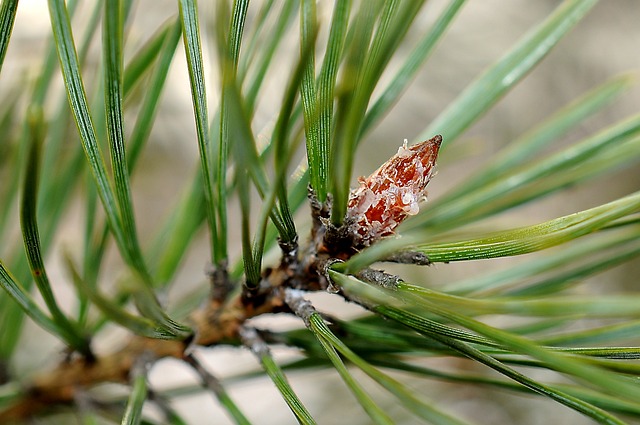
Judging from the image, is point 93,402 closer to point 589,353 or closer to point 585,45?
point 589,353

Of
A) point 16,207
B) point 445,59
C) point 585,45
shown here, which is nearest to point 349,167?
point 16,207

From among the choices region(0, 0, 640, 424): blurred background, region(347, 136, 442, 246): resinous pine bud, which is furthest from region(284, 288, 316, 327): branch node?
region(0, 0, 640, 424): blurred background

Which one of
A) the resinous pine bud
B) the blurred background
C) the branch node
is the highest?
the blurred background

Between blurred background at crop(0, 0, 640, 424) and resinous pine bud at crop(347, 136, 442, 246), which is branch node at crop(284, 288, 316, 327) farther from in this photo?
blurred background at crop(0, 0, 640, 424)

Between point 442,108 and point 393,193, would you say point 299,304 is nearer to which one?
point 393,193

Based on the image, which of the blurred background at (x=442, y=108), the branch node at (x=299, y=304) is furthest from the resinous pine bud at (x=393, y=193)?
the blurred background at (x=442, y=108)

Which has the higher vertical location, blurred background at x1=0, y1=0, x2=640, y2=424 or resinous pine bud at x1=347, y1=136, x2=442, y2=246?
blurred background at x1=0, y1=0, x2=640, y2=424

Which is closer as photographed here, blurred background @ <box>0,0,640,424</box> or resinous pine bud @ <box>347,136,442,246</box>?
resinous pine bud @ <box>347,136,442,246</box>

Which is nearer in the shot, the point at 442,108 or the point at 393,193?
the point at 393,193

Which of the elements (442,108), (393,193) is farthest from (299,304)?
(442,108)
